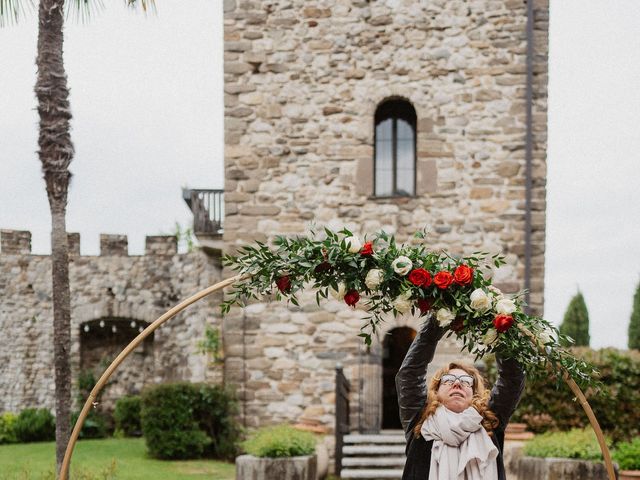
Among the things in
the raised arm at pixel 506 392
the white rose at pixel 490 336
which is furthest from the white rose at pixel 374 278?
the raised arm at pixel 506 392

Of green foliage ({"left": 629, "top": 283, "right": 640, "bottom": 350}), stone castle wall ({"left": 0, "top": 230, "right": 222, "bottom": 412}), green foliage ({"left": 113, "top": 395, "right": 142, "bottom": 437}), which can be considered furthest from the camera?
green foliage ({"left": 629, "top": 283, "right": 640, "bottom": 350})

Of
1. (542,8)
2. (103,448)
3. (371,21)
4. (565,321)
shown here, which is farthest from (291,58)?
(565,321)

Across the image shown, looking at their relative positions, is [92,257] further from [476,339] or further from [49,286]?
[476,339]

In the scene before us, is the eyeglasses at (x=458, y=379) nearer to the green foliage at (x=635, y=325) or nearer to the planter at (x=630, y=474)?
the planter at (x=630, y=474)

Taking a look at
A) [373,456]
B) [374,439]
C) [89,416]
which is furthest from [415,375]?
[89,416]

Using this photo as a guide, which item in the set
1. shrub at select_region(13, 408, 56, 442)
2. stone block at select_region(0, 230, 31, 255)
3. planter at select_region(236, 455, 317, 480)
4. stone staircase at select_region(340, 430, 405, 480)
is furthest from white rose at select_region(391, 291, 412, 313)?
stone block at select_region(0, 230, 31, 255)

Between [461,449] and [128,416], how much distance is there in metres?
11.7

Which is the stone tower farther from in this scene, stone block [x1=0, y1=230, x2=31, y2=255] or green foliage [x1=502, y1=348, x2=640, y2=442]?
stone block [x1=0, y1=230, x2=31, y2=255]

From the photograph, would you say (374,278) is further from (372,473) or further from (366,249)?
(372,473)

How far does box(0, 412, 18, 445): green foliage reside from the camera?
1379cm

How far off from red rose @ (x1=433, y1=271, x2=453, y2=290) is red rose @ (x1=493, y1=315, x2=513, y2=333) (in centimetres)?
33

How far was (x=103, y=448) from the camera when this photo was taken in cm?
1228

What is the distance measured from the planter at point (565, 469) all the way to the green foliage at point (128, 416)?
8.60 m

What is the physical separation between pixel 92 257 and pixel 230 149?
22.2 ft
